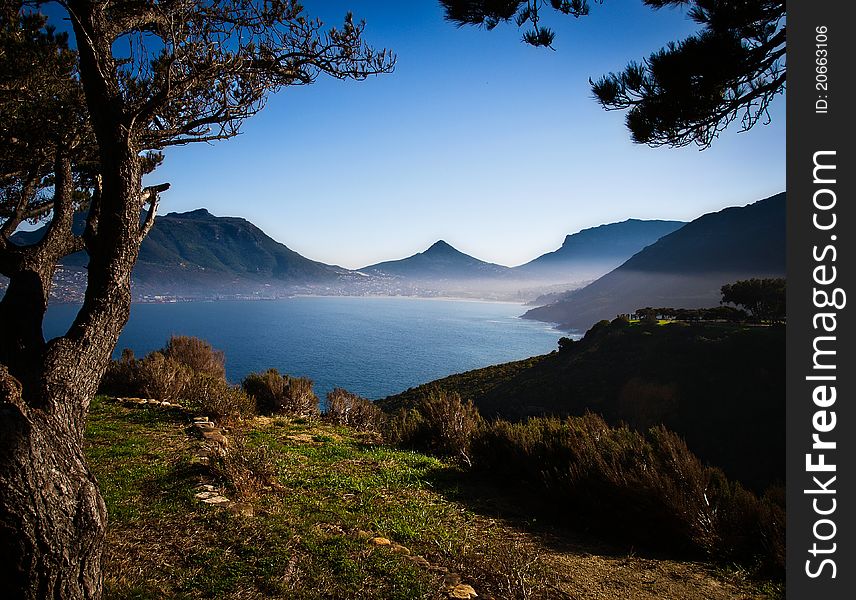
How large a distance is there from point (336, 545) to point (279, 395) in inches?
328

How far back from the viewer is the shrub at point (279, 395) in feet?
36.2

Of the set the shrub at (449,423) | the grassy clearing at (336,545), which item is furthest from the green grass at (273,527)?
the shrub at (449,423)

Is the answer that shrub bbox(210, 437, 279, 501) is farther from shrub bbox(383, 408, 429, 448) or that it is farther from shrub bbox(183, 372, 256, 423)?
shrub bbox(183, 372, 256, 423)

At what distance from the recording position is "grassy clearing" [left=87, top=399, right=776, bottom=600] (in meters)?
2.96

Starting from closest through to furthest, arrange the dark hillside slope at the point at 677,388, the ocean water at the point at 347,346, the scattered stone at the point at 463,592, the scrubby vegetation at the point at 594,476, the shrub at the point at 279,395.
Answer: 1. the scattered stone at the point at 463,592
2. the scrubby vegetation at the point at 594,476
3. the shrub at the point at 279,395
4. the dark hillside slope at the point at 677,388
5. the ocean water at the point at 347,346

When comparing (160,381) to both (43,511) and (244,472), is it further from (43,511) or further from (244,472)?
(43,511)

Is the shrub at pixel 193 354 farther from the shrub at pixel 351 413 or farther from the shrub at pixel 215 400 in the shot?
the shrub at pixel 351 413

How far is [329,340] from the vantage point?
10212 cm

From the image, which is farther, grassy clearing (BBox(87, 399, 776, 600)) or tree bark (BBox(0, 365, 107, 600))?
grassy clearing (BBox(87, 399, 776, 600))

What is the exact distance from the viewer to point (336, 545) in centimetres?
355

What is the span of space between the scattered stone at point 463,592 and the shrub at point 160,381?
9396mm

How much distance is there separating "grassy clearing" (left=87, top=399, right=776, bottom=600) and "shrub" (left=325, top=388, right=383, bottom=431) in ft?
16.9

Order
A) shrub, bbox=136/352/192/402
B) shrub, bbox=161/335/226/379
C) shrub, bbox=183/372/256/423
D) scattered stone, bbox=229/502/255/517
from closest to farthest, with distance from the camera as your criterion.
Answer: scattered stone, bbox=229/502/255/517 < shrub, bbox=183/372/256/423 < shrub, bbox=136/352/192/402 < shrub, bbox=161/335/226/379

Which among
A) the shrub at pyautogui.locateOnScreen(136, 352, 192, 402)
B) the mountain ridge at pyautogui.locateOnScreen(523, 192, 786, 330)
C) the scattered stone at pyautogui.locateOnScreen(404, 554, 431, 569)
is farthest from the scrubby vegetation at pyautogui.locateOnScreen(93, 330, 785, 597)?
the mountain ridge at pyautogui.locateOnScreen(523, 192, 786, 330)
